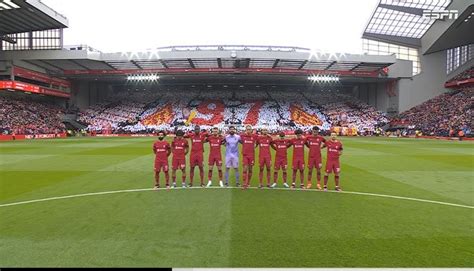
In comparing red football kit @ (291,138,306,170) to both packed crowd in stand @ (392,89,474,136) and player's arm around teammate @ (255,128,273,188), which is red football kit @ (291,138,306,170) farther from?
packed crowd in stand @ (392,89,474,136)

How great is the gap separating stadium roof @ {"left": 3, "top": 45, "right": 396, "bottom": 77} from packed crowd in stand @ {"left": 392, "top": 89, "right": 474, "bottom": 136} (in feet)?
32.5

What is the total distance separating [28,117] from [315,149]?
54.6 meters

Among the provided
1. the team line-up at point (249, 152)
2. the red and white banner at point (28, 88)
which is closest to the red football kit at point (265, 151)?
the team line-up at point (249, 152)

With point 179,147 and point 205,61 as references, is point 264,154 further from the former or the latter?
point 205,61

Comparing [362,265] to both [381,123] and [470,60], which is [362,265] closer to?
[381,123]

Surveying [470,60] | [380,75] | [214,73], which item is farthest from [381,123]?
[214,73]

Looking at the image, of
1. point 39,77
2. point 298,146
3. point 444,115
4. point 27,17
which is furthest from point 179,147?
point 39,77

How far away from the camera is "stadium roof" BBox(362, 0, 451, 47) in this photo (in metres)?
57.5

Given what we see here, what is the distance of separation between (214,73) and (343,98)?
2939 cm

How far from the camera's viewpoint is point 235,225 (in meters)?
7.42

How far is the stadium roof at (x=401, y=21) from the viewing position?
57.5 m

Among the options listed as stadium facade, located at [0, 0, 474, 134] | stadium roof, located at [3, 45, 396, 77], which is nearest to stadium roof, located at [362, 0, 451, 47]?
stadium facade, located at [0, 0, 474, 134]

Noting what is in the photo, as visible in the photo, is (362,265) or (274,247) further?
(274,247)

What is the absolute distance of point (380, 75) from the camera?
62156 millimetres
